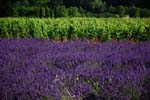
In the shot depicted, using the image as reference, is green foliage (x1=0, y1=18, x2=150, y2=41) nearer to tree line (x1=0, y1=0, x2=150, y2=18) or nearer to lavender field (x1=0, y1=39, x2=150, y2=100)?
lavender field (x1=0, y1=39, x2=150, y2=100)

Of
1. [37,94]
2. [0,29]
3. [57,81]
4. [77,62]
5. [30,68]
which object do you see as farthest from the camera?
[0,29]

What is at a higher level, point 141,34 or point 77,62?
point 77,62

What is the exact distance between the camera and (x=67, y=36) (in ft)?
57.1

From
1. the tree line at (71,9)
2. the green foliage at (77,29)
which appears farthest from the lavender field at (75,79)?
the tree line at (71,9)

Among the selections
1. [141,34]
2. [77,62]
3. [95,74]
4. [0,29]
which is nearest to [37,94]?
[95,74]

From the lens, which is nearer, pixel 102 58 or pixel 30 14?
pixel 102 58

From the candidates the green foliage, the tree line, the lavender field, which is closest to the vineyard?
the lavender field

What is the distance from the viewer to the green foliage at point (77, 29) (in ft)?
55.6

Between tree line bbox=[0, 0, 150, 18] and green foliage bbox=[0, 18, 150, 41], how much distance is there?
11.7 meters

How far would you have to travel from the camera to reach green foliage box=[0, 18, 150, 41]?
55.6 ft

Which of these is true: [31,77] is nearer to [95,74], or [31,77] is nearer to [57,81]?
[57,81]

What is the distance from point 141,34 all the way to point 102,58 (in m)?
11.5

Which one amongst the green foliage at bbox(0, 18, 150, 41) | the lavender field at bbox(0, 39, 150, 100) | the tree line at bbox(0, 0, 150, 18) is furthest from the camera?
the tree line at bbox(0, 0, 150, 18)

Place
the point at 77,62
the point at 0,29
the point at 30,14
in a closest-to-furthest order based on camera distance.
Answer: the point at 77,62, the point at 0,29, the point at 30,14
